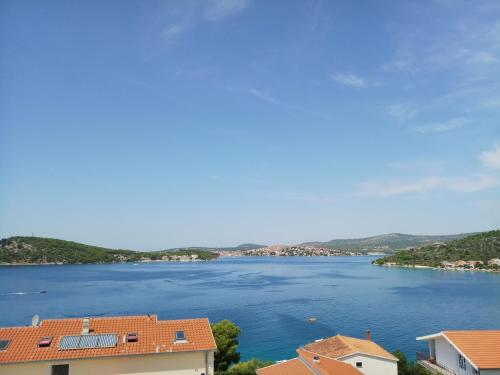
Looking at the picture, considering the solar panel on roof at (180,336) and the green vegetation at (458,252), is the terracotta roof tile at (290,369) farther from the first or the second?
the green vegetation at (458,252)

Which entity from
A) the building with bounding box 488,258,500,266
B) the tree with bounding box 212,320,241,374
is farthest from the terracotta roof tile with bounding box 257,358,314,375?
the building with bounding box 488,258,500,266

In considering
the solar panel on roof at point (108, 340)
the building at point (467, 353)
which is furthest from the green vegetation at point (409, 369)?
the solar panel on roof at point (108, 340)

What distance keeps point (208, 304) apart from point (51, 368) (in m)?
52.1

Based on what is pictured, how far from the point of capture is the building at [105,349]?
557 inches

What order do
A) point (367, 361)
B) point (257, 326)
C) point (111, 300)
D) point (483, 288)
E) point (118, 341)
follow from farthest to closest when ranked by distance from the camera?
point (483, 288) < point (111, 300) < point (257, 326) < point (367, 361) < point (118, 341)

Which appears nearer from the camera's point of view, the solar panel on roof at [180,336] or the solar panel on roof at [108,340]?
the solar panel on roof at [108,340]

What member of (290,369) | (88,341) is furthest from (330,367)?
(88,341)

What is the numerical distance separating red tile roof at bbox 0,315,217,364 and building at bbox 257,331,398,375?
3.50 meters

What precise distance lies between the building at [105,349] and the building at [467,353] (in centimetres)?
1077

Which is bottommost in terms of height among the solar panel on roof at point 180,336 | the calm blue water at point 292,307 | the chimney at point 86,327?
the calm blue water at point 292,307

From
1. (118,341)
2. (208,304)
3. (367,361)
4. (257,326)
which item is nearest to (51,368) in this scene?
(118,341)

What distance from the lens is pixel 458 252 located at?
475ft

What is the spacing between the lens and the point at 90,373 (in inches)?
567

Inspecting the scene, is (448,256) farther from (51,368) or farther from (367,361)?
(51,368)
